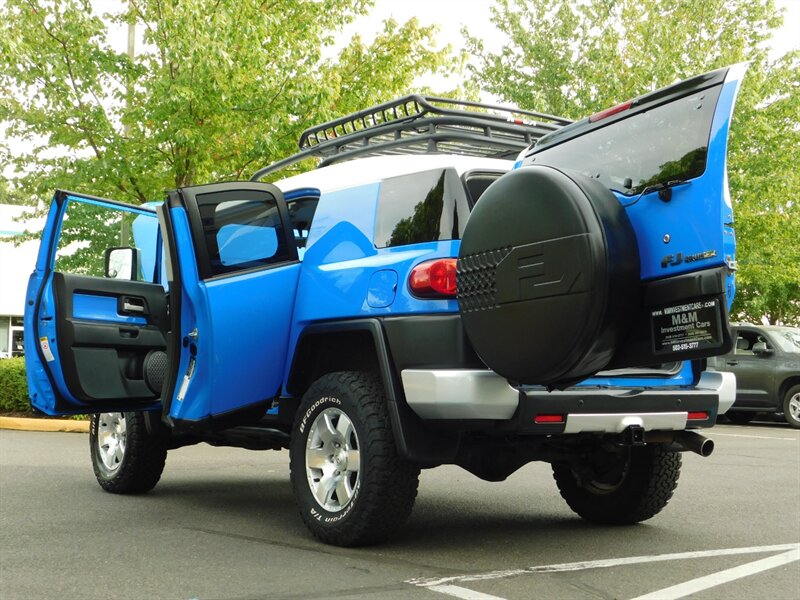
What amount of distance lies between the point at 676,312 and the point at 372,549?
204 centimetres

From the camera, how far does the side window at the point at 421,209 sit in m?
4.79

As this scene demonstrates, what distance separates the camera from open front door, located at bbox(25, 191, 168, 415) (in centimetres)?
641

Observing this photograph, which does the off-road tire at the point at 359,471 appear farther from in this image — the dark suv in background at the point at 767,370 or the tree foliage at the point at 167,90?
the dark suv in background at the point at 767,370

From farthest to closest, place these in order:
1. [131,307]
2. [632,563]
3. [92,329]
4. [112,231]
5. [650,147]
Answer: [112,231], [131,307], [92,329], [632,563], [650,147]

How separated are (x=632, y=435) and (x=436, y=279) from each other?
1249 millimetres

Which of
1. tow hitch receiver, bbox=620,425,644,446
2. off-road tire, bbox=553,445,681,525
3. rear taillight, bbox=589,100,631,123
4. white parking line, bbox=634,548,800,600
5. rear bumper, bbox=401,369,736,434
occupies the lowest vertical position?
white parking line, bbox=634,548,800,600

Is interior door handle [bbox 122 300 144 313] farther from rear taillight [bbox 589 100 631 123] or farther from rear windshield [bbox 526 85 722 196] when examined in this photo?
rear taillight [bbox 589 100 631 123]

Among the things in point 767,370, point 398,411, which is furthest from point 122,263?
point 767,370

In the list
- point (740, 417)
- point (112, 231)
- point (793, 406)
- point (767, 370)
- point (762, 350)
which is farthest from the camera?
point (740, 417)

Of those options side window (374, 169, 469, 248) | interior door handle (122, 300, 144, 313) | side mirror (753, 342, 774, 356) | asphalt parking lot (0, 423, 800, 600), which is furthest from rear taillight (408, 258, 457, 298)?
side mirror (753, 342, 774, 356)

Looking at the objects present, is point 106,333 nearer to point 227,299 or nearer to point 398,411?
point 227,299

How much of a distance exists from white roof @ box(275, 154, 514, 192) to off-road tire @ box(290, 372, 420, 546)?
110 centimetres

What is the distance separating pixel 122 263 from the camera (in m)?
6.91

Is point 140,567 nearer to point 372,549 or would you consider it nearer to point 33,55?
point 372,549
